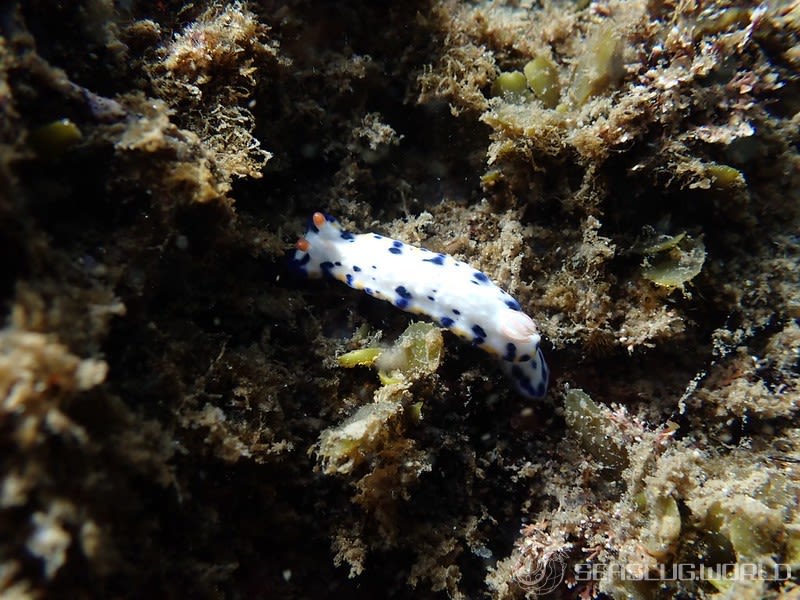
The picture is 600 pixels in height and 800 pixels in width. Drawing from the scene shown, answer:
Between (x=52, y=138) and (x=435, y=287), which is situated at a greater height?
(x=435, y=287)

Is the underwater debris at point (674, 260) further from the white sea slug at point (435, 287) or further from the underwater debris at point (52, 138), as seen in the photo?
the underwater debris at point (52, 138)

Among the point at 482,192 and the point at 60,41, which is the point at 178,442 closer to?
the point at 60,41

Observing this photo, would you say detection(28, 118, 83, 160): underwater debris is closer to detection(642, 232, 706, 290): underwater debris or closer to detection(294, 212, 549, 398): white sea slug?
detection(294, 212, 549, 398): white sea slug

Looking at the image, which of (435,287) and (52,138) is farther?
(435,287)

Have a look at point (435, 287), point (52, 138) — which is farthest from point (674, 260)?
point (52, 138)

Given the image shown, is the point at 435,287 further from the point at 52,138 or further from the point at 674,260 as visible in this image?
the point at 52,138

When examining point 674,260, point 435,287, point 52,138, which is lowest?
point 52,138

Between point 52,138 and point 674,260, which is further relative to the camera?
point 674,260

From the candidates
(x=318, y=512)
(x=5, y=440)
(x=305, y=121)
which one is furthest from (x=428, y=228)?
(x=5, y=440)

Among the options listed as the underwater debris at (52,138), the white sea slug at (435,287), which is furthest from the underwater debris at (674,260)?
the underwater debris at (52,138)
